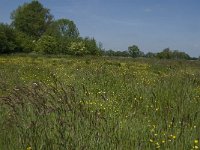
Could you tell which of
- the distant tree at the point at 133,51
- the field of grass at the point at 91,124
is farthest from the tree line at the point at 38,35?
the field of grass at the point at 91,124

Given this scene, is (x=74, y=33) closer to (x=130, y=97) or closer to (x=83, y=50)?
(x=83, y=50)

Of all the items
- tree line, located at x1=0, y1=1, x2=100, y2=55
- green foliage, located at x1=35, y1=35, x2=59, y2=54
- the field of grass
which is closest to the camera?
the field of grass

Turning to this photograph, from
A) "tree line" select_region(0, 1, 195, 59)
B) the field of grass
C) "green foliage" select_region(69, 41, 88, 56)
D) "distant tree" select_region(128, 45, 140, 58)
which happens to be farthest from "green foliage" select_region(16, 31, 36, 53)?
the field of grass

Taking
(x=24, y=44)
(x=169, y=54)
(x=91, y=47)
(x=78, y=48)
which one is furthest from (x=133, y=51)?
(x=24, y=44)

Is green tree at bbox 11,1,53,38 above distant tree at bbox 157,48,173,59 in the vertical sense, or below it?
above

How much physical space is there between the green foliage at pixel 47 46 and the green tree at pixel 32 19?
23324 millimetres

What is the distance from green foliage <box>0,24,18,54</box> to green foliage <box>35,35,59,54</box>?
18.9 ft

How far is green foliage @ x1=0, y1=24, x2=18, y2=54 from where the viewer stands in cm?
4906

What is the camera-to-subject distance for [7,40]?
167 feet

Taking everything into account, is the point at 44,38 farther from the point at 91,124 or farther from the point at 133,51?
the point at 91,124

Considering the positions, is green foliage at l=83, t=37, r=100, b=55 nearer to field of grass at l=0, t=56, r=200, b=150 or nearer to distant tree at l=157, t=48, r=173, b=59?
distant tree at l=157, t=48, r=173, b=59

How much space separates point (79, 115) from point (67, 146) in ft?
3.29

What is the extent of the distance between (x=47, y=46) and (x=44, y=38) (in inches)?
113

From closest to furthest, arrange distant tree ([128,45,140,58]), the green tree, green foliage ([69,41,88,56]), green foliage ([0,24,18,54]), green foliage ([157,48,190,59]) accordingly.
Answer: green foliage ([0,24,18,54]), green foliage ([69,41,88,56]), green foliage ([157,48,190,59]), the green tree, distant tree ([128,45,140,58])
